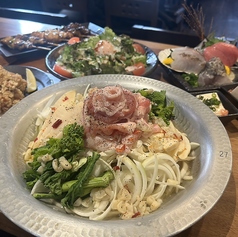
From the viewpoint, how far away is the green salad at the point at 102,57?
93.0 inches

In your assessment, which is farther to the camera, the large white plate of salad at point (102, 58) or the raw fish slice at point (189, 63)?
the raw fish slice at point (189, 63)

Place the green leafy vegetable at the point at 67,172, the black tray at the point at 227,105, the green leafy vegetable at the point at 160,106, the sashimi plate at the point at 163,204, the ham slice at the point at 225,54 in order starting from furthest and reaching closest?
1. the ham slice at the point at 225,54
2. the black tray at the point at 227,105
3. the green leafy vegetable at the point at 160,106
4. the green leafy vegetable at the point at 67,172
5. the sashimi plate at the point at 163,204

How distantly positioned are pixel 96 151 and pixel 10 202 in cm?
47

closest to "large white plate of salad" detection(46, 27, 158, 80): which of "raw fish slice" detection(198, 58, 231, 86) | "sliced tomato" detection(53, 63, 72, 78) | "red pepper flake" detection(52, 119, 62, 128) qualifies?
"sliced tomato" detection(53, 63, 72, 78)

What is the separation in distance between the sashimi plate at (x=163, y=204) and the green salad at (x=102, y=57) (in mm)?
541

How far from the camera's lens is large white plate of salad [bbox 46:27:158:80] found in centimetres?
236

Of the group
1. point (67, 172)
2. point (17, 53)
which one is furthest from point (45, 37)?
point (67, 172)

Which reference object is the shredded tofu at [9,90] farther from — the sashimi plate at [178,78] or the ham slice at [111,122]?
the sashimi plate at [178,78]

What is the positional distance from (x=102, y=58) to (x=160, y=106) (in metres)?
1.01

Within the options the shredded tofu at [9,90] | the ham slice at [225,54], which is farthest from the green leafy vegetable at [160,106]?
the ham slice at [225,54]

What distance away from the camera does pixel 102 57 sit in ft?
8.43

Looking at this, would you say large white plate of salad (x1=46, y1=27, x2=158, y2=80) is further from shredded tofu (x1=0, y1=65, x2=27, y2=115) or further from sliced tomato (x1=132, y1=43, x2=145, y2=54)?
shredded tofu (x1=0, y1=65, x2=27, y2=115)

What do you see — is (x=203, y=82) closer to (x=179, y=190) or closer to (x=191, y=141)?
(x=191, y=141)

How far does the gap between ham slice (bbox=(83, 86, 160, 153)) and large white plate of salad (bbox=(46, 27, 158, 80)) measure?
0.87 m
